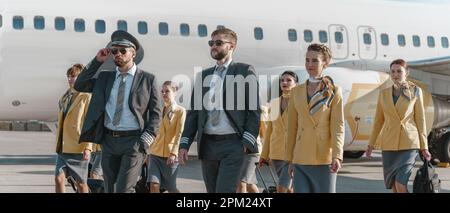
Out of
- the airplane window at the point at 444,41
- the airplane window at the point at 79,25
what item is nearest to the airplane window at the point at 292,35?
the airplane window at the point at 444,41

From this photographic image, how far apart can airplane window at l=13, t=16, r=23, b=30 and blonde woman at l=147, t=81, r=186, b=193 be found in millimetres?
5858

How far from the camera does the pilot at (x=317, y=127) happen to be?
5617 mm

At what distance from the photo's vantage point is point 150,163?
8.01m

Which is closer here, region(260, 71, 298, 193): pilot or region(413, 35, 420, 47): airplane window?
region(260, 71, 298, 193): pilot

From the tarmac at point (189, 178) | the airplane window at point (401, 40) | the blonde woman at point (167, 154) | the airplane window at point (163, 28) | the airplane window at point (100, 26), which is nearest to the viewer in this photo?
the blonde woman at point (167, 154)

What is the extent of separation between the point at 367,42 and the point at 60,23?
260 inches

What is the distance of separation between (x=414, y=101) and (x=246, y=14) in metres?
7.74

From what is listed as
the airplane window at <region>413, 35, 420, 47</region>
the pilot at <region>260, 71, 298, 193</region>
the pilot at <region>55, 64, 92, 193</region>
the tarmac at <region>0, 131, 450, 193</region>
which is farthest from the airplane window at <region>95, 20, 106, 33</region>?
the airplane window at <region>413, 35, 420, 47</region>

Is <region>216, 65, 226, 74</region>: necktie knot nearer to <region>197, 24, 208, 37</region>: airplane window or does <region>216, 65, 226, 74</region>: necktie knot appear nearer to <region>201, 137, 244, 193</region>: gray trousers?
<region>201, 137, 244, 193</region>: gray trousers

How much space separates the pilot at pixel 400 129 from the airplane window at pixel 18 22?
7.79m

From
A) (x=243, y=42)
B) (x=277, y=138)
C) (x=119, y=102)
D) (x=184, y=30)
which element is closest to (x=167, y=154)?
(x=277, y=138)

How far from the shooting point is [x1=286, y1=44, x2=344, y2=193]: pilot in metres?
5.62

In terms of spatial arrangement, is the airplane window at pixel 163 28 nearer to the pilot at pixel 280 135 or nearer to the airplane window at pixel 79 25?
the airplane window at pixel 79 25

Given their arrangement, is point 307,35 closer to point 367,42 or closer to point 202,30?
point 367,42
